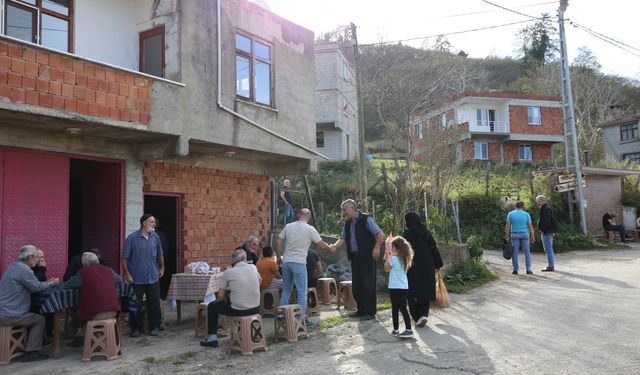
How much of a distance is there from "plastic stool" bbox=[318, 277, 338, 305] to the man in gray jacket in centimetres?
487

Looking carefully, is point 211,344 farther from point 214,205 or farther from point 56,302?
point 214,205

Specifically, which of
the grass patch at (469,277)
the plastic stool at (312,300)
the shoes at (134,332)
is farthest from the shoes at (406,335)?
the grass patch at (469,277)

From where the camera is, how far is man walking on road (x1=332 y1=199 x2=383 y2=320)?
795 centimetres

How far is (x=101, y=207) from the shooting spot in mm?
9852

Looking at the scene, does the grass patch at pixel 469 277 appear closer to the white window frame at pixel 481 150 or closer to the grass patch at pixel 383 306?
the grass patch at pixel 383 306

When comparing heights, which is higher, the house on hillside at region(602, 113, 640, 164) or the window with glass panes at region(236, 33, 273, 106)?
the house on hillside at region(602, 113, 640, 164)

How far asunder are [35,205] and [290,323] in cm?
472

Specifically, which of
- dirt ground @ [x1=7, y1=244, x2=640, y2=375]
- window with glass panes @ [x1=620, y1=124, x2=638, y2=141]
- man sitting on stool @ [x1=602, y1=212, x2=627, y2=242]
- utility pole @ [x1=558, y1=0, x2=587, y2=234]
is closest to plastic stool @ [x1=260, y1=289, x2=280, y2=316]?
dirt ground @ [x1=7, y1=244, x2=640, y2=375]

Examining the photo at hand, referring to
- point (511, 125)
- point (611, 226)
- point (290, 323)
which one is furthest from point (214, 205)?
point (511, 125)

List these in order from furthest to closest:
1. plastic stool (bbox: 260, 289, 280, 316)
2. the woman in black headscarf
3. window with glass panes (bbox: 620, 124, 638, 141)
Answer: window with glass panes (bbox: 620, 124, 638, 141), plastic stool (bbox: 260, 289, 280, 316), the woman in black headscarf

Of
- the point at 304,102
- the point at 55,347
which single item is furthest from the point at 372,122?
the point at 55,347

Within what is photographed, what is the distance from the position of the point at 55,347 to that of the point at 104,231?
3756 mm

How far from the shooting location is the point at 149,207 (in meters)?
12.1

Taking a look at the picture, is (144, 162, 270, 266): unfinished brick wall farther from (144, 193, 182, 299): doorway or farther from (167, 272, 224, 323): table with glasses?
(167, 272, 224, 323): table with glasses
